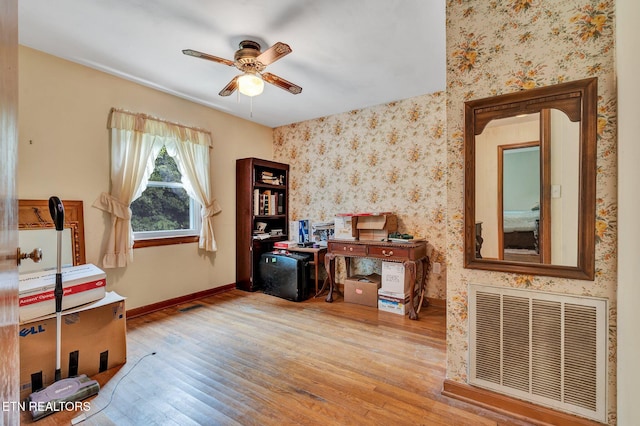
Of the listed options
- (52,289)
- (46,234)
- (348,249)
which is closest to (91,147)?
(46,234)

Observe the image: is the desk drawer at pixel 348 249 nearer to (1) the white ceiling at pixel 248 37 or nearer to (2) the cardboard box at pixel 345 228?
(2) the cardboard box at pixel 345 228

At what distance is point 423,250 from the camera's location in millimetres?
3172

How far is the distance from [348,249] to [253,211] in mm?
1462

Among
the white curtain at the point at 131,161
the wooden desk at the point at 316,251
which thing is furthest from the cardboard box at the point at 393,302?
the white curtain at the point at 131,161

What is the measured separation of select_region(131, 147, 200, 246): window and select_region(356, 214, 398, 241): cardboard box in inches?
82.6

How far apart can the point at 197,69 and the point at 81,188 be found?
1553mm

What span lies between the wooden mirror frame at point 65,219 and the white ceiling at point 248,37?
128 cm

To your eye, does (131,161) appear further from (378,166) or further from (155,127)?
(378,166)

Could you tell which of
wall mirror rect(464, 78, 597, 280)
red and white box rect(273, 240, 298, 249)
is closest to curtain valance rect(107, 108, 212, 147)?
red and white box rect(273, 240, 298, 249)

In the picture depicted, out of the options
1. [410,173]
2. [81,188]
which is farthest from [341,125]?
[81,188]

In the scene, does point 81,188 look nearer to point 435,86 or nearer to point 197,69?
point 197,69

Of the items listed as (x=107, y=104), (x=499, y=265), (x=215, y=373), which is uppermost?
(x=107, y=104)

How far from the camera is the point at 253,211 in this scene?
153 inches

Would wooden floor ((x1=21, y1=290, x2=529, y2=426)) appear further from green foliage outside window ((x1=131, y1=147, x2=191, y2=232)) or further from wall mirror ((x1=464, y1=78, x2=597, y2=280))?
green foliage outside window ((x1=131, y1=147, x2=191, y2=232))
